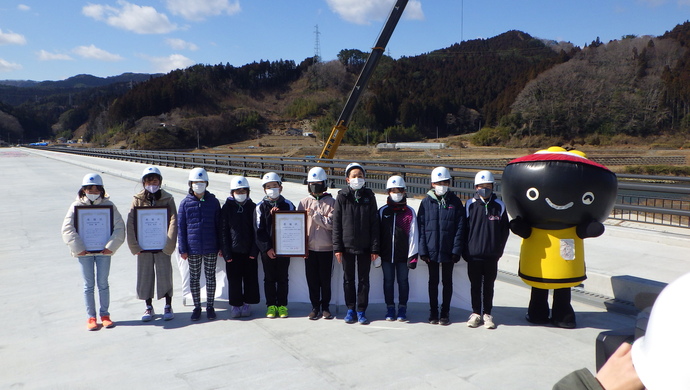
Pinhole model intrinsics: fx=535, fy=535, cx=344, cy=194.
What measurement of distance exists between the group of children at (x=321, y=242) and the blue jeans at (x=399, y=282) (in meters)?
0.01

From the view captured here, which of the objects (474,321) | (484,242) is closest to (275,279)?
(474,321)

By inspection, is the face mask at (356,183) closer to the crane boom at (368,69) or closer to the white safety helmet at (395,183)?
the white safety helmet at (395,183)

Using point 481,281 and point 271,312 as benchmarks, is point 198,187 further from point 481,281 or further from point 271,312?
point 481,281

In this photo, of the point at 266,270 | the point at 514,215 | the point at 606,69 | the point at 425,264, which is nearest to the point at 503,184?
the point at 514,215

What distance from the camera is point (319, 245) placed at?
18.4 feet

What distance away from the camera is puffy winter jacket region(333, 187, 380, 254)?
5.38 metres

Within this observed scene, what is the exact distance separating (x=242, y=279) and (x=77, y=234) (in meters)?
1.67

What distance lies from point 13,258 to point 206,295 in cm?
440

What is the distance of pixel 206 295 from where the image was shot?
5.72 m

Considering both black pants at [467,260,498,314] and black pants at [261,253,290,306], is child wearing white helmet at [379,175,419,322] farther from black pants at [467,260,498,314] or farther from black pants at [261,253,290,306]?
black pants at [261,253,290,306]

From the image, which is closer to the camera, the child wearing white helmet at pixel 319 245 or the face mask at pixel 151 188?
the face mask at pixel 151 188

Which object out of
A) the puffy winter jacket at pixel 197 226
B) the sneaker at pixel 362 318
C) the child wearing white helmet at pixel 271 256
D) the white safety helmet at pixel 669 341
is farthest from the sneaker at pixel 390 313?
the white safety helmet at pixel 669 341

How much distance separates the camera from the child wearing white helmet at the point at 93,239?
5.13m

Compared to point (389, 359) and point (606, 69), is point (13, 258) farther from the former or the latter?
point (606, 69)
